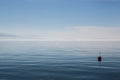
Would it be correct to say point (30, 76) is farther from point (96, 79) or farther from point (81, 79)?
point (96, 79)

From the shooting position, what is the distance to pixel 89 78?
30.4 m

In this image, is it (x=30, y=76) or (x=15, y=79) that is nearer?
(x=15, y=79)

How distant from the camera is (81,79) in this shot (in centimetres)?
2984

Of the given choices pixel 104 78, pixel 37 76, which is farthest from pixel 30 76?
Answer: pixel 104 78

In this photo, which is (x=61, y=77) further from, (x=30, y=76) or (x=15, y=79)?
(x=15, y=79)

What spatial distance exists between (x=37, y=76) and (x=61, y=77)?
3645mm

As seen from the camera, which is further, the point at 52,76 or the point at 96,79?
the point at 52,76

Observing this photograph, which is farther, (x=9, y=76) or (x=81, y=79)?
(x=9, y=76)

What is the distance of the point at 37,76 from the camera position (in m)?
31.6

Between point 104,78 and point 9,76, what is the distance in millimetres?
14207

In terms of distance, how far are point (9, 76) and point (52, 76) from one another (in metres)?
6.54

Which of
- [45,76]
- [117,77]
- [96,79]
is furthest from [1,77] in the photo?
[117,77]

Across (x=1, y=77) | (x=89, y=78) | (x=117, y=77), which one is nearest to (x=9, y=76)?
(x=1, y=77)

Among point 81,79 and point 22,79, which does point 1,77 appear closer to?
point 22,79
